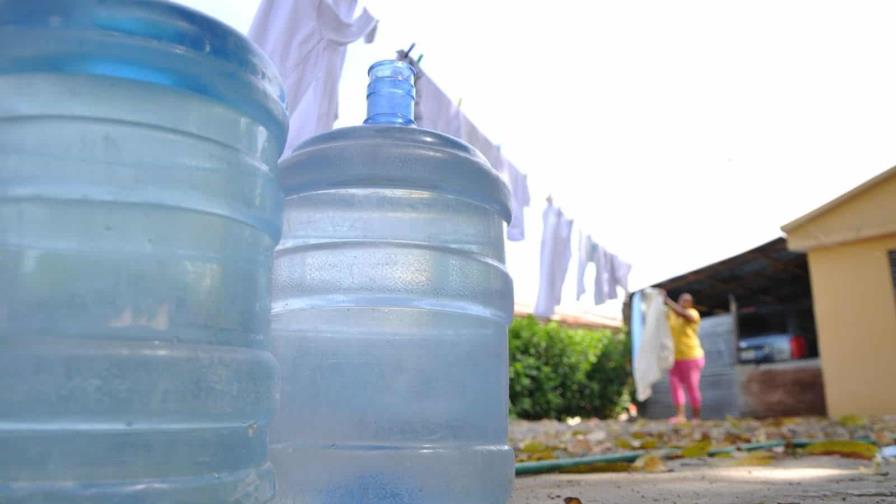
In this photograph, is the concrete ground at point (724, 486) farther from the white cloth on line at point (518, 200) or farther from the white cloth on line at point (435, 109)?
the white cloth on line at point (518, 200)

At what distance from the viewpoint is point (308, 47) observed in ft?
9.23

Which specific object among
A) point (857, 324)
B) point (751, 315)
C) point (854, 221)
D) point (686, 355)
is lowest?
point (686, 355)

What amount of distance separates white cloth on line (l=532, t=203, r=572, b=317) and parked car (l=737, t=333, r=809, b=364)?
6814mm

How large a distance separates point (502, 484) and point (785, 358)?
1235cm

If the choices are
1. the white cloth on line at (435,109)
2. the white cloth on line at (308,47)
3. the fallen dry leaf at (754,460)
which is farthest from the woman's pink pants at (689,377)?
the white cloth on line at (308,47)

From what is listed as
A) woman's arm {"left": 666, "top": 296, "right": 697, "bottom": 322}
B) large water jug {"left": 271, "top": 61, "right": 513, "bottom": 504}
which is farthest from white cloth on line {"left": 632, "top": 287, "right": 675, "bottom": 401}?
large water jug {"left": 271, "top": 61, "right": 513, "bottom": 504}

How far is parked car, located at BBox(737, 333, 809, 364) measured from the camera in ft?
39.4

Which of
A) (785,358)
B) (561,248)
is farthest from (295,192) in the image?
(785,358)

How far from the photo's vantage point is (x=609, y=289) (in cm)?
766

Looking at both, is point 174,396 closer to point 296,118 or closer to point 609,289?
point 296,118

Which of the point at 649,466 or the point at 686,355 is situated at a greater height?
the point at 686,355

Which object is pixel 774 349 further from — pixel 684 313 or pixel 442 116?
pixel 442 116

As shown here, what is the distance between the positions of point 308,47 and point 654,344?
780 centimetres

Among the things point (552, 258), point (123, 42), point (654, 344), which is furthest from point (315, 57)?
point (654, 344)
